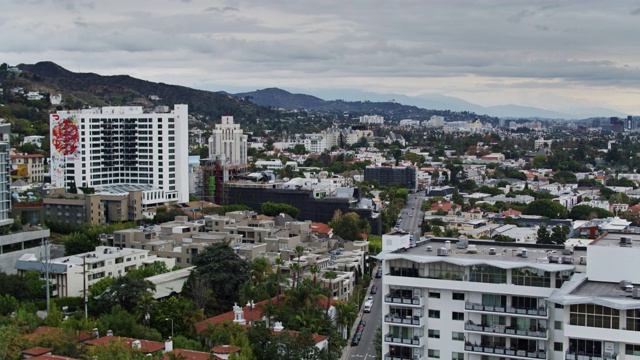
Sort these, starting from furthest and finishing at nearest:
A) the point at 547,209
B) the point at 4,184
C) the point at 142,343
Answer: the point at 547,209
the point at 4,184
the point at 142,343

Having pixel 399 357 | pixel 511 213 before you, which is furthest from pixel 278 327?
pixel 511 213

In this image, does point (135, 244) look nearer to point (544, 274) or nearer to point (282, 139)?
point (544, 274)

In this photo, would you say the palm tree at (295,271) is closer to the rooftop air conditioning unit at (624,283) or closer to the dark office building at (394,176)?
the rooftop air conditioning unit at (624,283)

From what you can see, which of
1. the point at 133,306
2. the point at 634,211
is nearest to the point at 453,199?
the point at 634,211

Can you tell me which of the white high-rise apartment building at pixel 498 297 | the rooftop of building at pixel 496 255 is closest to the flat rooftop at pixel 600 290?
the white high-rise apartment building at pixel 498 297

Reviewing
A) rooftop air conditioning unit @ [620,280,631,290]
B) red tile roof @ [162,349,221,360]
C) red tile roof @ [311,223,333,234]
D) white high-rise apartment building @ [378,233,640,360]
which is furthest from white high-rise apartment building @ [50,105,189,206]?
rooftop air conditioning unit @ [620,280,631,290]

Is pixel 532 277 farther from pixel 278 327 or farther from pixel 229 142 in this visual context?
pixel 229 142

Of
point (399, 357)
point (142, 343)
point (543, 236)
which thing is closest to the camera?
point (399, 357)

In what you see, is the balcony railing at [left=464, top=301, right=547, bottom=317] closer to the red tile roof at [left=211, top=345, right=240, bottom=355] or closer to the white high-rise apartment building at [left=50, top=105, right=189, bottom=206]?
the red tile roof at [left=211, top=345, right=240, bottom=355]
